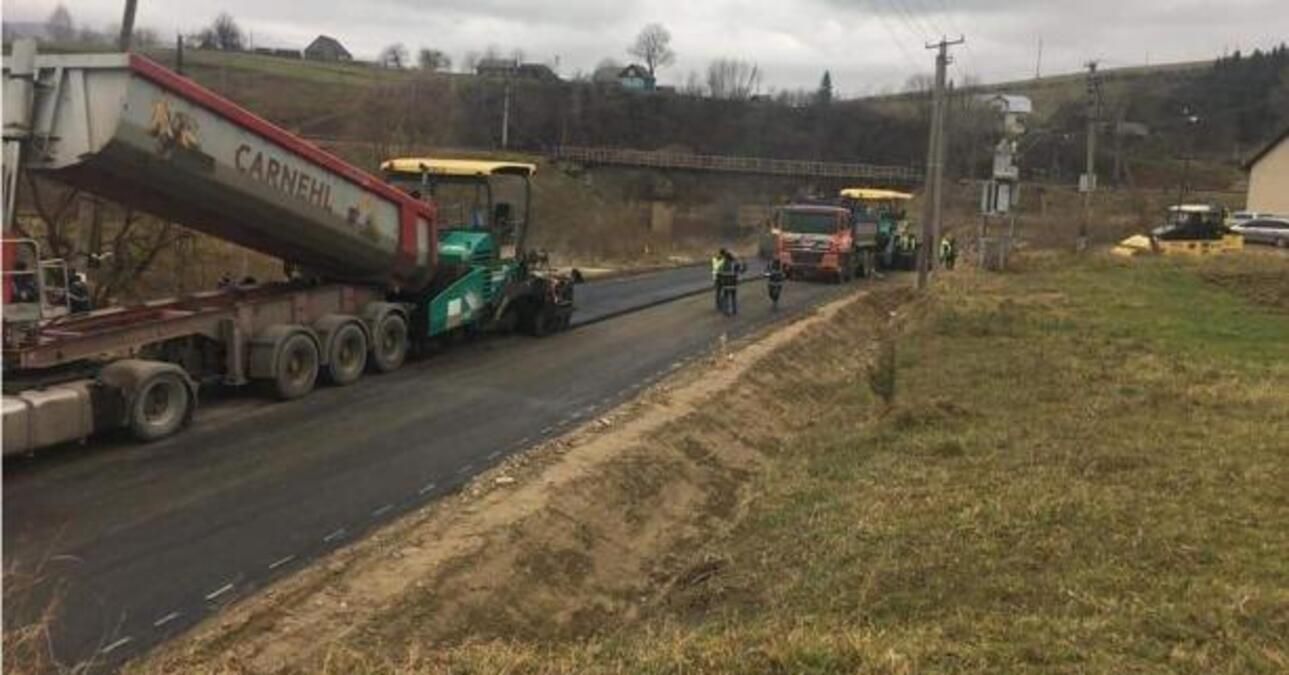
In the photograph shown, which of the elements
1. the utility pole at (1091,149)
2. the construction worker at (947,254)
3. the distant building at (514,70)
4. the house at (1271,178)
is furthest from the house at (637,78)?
the construction worker at (947,254)

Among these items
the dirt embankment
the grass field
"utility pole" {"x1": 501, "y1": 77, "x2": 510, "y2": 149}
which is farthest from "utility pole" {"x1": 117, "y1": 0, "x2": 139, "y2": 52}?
"utility pole" {"x1": 501, "y1": 77, "x2": 510, "y2": 149}

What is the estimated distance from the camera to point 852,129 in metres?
140

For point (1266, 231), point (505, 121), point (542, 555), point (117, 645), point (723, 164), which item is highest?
point (505, 121)

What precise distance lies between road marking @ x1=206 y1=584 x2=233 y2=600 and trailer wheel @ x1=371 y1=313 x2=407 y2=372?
8.10 meters

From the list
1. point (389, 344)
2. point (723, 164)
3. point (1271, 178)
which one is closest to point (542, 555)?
point (389, 344)

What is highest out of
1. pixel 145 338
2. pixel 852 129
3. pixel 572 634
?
pixel 852 129

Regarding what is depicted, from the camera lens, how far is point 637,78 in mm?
152750

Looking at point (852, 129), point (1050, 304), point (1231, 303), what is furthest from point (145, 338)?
point (852, 129)

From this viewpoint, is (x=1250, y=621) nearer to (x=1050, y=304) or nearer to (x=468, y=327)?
(x=468, y=327)

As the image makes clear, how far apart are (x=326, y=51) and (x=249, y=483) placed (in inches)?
5857

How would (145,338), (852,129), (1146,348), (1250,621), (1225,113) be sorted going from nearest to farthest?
(1250,621), (145,338), (1146,348), (852,129), (1225,113)

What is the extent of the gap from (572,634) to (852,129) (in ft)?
449

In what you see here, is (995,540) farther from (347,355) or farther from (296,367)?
(347,355)

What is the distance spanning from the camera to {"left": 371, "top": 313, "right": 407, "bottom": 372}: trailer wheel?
15.9 metres
